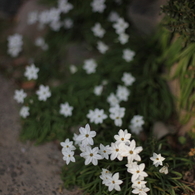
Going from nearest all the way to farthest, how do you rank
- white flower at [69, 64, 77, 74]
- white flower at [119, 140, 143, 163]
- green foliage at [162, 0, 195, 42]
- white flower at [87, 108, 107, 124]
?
white flower at [119, 140, 143, 163] → green foliage at [162, 0, 195, 42] → white flower at [87, 108, 107, 124] → white flower at [69, 64, 77, 74]

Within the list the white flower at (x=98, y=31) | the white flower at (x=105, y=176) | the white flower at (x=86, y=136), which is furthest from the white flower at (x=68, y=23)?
the white flower at (x=105, y=176)

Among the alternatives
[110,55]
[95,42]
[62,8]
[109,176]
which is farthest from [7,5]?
[109,176]

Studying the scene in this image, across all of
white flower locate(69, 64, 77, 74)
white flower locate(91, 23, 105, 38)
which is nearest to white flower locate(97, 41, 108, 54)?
white flower locate(91, 23, 105, 38)

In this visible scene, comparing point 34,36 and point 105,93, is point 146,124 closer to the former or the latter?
point 105,93

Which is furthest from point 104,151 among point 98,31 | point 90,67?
point 98,31

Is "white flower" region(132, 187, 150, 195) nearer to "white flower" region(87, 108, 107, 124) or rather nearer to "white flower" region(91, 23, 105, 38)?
"white flower" region(87, 108, 107, 124)

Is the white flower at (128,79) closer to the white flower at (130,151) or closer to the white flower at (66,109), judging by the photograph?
the white flower at (66,109)
